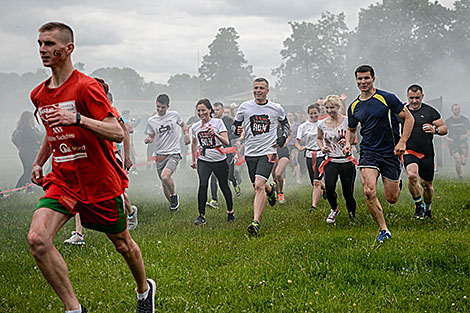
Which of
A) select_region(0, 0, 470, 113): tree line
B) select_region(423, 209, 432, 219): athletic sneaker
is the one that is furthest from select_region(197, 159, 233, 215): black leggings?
select_region(0, 0, 470, 113): tree line

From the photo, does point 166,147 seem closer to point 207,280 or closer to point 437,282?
point 207,280

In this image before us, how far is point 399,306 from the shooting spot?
460 centimetres

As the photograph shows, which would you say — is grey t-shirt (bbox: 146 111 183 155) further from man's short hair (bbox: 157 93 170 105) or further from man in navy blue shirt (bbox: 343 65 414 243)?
man in navy blue shirt (bbox: 343 65 414 243)

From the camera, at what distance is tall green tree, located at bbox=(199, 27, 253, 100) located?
9331 centimetres

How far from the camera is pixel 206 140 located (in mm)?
9266

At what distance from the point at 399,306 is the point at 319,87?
56.4m

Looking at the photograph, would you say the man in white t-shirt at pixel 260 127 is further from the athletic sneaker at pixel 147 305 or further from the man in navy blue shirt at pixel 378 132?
the athletic sneaker at pixel 147 305

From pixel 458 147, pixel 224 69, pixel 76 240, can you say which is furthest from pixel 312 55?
pixel 76 240

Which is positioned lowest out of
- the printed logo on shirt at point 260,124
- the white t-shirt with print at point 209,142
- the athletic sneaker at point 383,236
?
the athletic sneaker at point 383,236

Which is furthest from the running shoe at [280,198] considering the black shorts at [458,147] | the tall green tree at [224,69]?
the tall green tree at [224,69]

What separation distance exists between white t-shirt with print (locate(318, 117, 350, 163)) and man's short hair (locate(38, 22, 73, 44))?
5.30 metres

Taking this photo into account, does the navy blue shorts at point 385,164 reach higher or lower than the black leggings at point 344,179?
higher

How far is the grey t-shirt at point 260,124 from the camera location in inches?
331

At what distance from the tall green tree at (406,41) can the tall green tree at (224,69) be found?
148 feet
